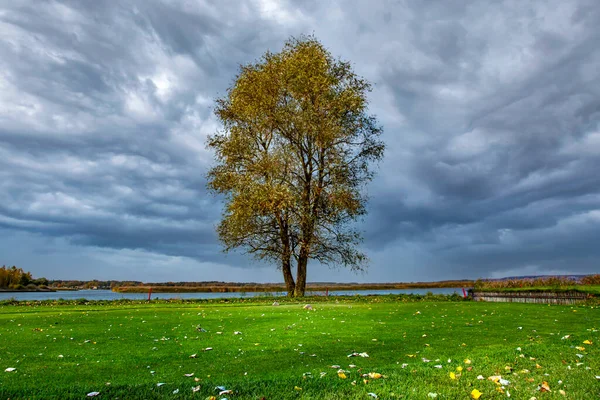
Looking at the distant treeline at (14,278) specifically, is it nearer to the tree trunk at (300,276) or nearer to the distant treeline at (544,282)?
the tree trunk at (300,276)

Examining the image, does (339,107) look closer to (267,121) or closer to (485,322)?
(267,121)

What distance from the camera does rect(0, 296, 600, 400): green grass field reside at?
671cm

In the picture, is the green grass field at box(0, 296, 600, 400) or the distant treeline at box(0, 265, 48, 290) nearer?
the green grass field at box(0, 296, 600, 400)

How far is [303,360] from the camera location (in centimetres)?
878

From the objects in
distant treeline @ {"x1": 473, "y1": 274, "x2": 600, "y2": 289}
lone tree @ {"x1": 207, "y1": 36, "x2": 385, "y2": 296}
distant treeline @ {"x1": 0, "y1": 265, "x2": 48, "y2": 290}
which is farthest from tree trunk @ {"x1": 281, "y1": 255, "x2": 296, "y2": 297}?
distant treeline @ {"x1": 0, "y1": 265, "x2": 48, "y2": 290}

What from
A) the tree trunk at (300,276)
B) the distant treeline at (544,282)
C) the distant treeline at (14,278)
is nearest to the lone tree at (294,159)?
the tree trunk at (300,276)

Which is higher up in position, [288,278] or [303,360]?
[288,278]

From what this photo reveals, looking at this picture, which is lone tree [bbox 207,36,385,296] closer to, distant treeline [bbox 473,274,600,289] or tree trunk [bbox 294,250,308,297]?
tree trunk [bbox 294,250,308,297]

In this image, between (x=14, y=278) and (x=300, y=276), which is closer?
(x=300, y=276)

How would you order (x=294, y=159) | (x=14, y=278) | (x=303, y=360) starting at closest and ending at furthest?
(x=303, y=360)
(x=294, y=159)
(x=14, y=278)

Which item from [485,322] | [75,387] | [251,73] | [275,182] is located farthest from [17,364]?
[251,73]

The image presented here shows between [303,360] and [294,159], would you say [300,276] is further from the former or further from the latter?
[303,360]

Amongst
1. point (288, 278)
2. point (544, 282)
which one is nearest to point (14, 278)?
point (288, 278)

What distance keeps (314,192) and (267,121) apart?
732cm
